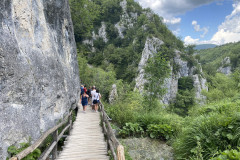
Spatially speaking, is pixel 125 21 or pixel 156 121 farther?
pixel 125 21

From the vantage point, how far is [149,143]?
258 inches

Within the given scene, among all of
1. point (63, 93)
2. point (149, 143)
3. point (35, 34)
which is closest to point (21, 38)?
point (35, 34)

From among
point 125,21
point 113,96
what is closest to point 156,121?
point 113,96

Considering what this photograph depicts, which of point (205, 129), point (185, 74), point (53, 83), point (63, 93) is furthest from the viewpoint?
point (185, 74)

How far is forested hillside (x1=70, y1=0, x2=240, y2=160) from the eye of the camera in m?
4.63

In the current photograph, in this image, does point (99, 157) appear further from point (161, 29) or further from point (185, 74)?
point (161, 29)

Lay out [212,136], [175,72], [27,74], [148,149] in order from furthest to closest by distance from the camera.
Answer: [175,72], [148,149], [27,74], [212,136]

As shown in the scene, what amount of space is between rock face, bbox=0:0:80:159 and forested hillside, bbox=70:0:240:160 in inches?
146

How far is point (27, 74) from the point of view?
5.25 metres

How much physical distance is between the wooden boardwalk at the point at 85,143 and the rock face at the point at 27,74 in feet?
3.80

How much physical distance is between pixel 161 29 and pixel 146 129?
55.8 m

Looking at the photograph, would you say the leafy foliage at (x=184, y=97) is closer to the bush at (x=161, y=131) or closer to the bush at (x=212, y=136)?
the bush at (x=161, y=131)

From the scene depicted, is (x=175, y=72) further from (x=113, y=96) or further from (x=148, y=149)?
(x=148, y=149)

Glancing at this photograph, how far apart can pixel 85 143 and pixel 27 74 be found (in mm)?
3470
